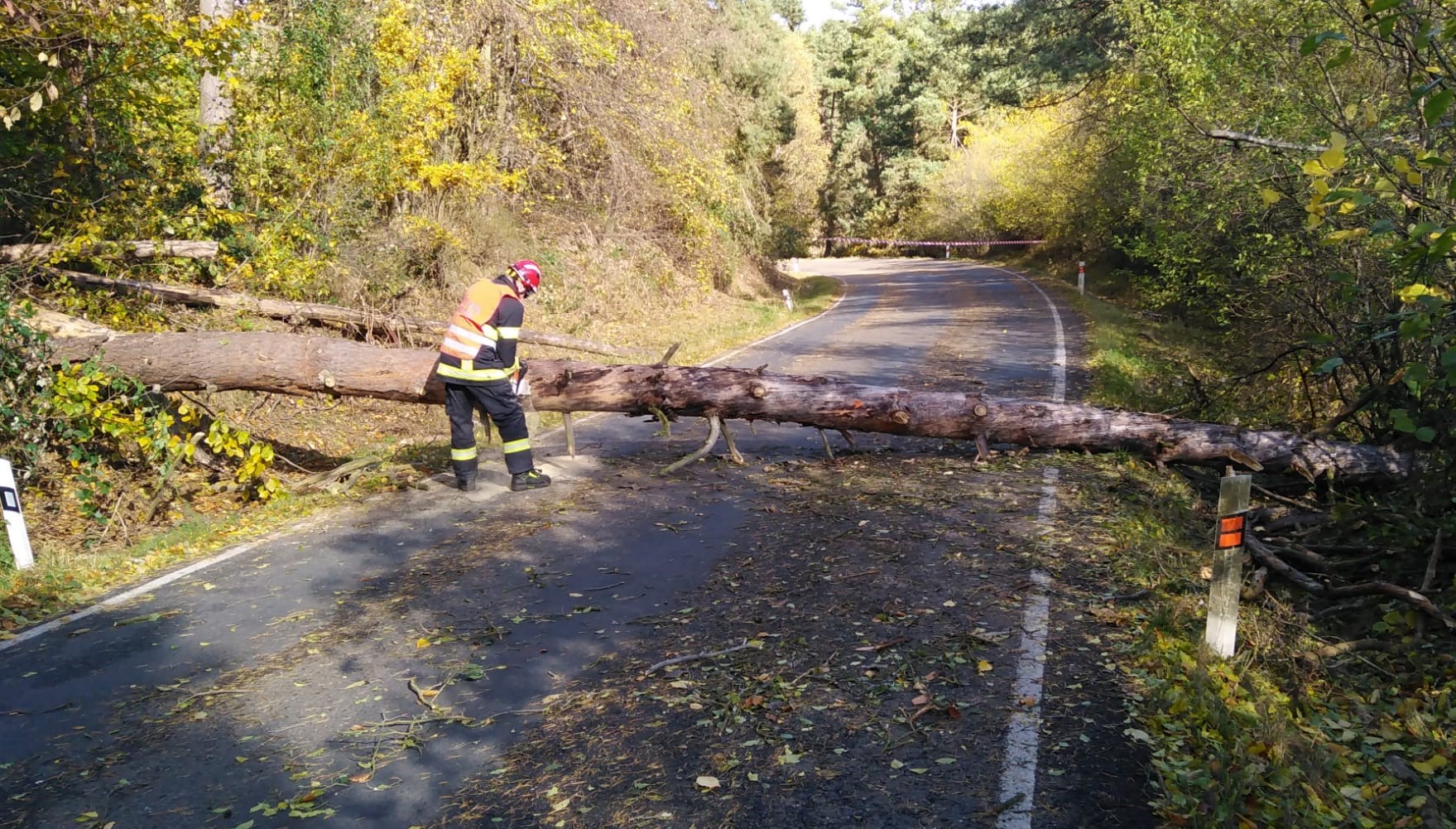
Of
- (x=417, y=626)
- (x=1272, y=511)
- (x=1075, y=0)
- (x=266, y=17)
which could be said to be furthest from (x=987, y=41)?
(x=417, y=626)

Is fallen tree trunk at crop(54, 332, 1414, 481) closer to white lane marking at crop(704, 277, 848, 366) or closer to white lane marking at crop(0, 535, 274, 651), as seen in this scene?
white lane marking at crop(0, 535, 274, 651)

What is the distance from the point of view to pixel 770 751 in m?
4.11

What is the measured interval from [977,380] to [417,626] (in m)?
9.26

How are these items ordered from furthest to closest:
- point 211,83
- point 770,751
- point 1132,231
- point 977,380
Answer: point 1132,231, point 977,380, point 211,83, point 770,751

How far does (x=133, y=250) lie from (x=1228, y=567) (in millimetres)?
10812

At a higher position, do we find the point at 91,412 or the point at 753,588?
the point at 91,412

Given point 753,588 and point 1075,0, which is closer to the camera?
point 753,588

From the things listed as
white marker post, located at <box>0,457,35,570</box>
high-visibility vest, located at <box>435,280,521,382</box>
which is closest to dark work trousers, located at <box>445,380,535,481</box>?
high-visibility vest, located at <box>435,280,521,382</box>

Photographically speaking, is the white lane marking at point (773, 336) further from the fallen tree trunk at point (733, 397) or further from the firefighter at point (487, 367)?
the firefighter at point (487, 367)

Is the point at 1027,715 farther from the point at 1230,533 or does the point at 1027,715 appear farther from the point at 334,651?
the point at 334,651

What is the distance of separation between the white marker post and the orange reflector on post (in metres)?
7.51

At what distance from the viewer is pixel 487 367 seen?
8.08 m

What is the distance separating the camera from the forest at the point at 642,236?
15.4 feet

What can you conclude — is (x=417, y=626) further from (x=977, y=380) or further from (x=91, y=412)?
(x=977, y=380)
